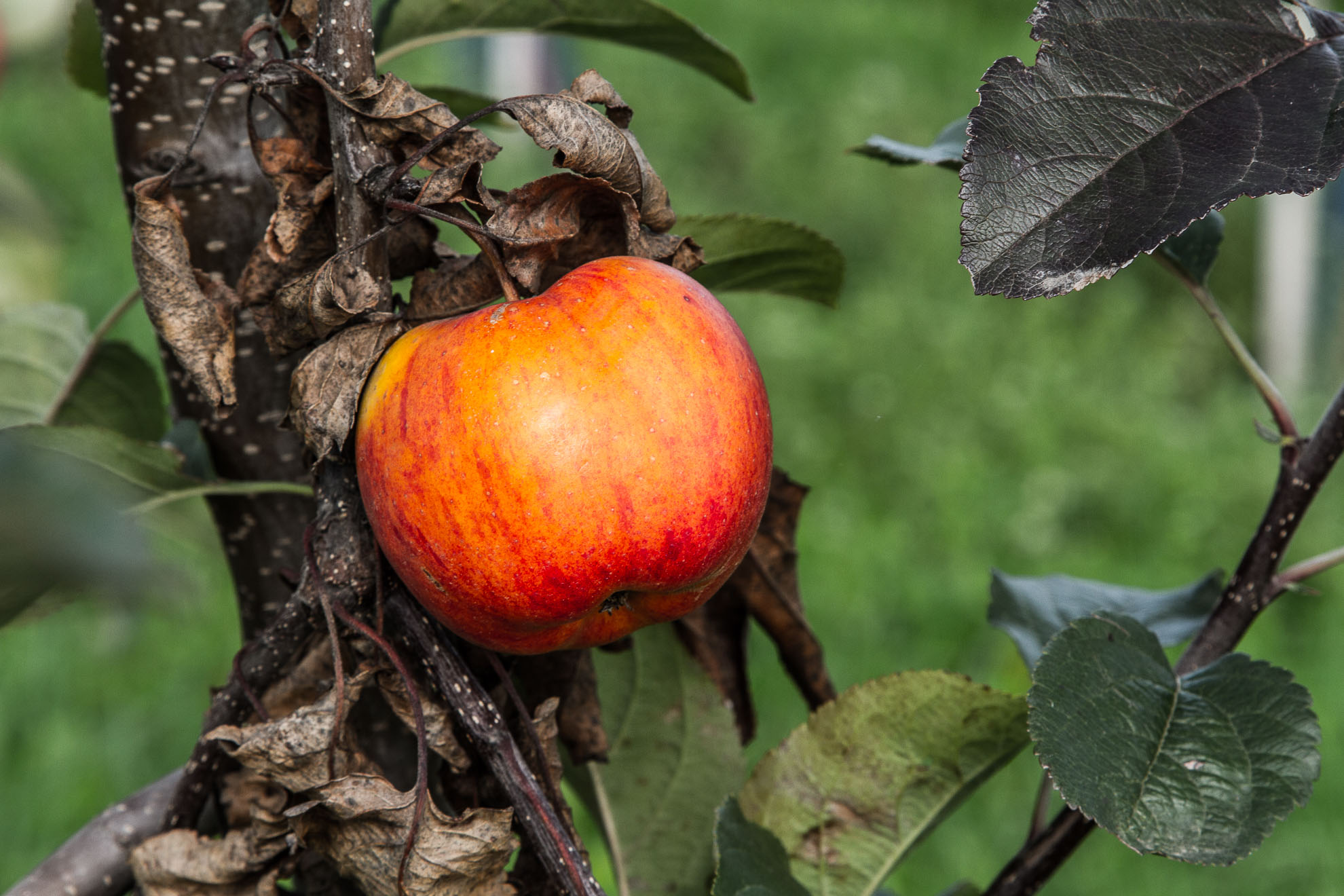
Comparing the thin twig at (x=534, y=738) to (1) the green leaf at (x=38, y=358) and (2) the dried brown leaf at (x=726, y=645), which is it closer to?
(2) the dried brown leaf at (x=726, y=645)

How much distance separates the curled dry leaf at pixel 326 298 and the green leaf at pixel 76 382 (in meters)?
0.47

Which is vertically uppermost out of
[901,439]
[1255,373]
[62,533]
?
[62,533]

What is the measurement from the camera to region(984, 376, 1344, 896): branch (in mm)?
779

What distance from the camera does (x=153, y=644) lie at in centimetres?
266

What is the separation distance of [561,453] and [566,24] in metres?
0.55

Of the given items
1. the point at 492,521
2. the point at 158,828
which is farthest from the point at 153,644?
the point at 492,521

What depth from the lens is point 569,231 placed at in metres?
0.67

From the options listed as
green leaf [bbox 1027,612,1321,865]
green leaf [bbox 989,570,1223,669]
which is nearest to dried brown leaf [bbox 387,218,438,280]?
green leaf [bbox 1027,612,1321,865]

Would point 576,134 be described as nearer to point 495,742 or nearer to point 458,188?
point 458,188

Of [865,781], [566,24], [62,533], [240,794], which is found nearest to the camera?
[62,533]

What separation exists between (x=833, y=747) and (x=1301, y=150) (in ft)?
1.73

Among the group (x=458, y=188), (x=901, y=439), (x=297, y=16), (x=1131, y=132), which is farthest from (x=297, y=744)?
(x=901, y=439)

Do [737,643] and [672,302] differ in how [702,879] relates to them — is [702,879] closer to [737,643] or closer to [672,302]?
[737,643]

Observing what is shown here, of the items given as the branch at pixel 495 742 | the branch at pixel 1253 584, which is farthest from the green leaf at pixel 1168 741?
the branch at pixel 495 742
